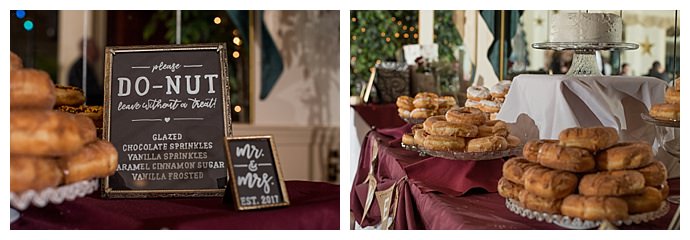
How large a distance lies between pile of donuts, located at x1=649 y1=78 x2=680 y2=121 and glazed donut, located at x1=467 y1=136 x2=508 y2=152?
410mm

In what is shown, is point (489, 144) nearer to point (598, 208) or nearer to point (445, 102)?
point (598, 208)

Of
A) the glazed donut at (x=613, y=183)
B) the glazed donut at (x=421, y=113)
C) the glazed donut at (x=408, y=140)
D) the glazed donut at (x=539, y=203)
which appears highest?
the glazed donut at (x=421, y=113)

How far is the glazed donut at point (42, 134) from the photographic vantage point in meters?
0.98

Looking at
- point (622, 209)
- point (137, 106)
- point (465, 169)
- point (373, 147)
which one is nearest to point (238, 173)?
point (137, 106)

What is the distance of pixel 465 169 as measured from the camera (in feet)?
5.71

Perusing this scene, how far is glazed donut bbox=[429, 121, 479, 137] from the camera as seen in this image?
1.93 m

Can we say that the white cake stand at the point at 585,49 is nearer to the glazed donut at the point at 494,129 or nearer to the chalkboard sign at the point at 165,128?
the glazed donut at the point at 494,129

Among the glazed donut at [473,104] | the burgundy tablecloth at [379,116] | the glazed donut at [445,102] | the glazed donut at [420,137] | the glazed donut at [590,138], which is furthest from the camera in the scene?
the burgundy tablecloth at [379,116]

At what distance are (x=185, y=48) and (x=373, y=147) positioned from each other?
1.73m

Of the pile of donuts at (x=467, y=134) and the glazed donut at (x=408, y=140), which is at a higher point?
the pile of donuts at (x=467, y=134)

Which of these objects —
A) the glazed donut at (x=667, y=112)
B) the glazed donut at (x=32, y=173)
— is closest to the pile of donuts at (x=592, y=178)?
the glazed donut at (x=667, y=112)

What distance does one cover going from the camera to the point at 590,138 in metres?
1.23

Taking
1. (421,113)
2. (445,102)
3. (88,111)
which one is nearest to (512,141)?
(88,111)

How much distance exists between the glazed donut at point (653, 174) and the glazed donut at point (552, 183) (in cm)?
12
